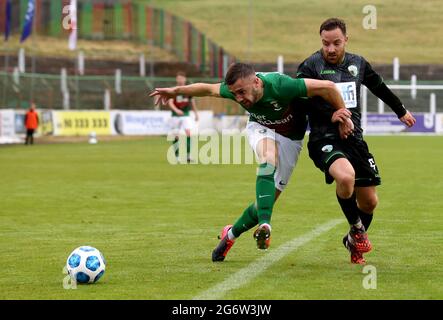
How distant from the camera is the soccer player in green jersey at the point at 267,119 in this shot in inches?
344

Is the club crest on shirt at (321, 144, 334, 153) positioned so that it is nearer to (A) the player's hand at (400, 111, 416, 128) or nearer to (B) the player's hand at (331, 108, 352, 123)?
(B) the player's hand at (331, 108, 352, 123)

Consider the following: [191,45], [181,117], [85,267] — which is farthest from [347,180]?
[191,45]

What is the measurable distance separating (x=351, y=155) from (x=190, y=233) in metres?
3.06

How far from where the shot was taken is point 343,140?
9.34 meters

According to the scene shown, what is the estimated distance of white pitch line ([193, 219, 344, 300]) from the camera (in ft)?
25.1

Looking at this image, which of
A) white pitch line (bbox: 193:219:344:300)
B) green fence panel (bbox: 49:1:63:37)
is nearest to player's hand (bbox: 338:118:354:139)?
white pitch line (bbox: 193:219:344:300)

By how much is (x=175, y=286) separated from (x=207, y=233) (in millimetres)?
3948

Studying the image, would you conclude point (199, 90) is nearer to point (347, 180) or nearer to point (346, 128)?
point (346, 128)

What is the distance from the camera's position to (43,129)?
1702 inches

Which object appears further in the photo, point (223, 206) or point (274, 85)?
point (223, 206)

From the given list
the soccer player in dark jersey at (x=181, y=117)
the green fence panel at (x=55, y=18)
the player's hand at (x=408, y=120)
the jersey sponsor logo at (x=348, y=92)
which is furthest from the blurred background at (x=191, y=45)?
the jersey sponsor logo at (x=348, y=92)
